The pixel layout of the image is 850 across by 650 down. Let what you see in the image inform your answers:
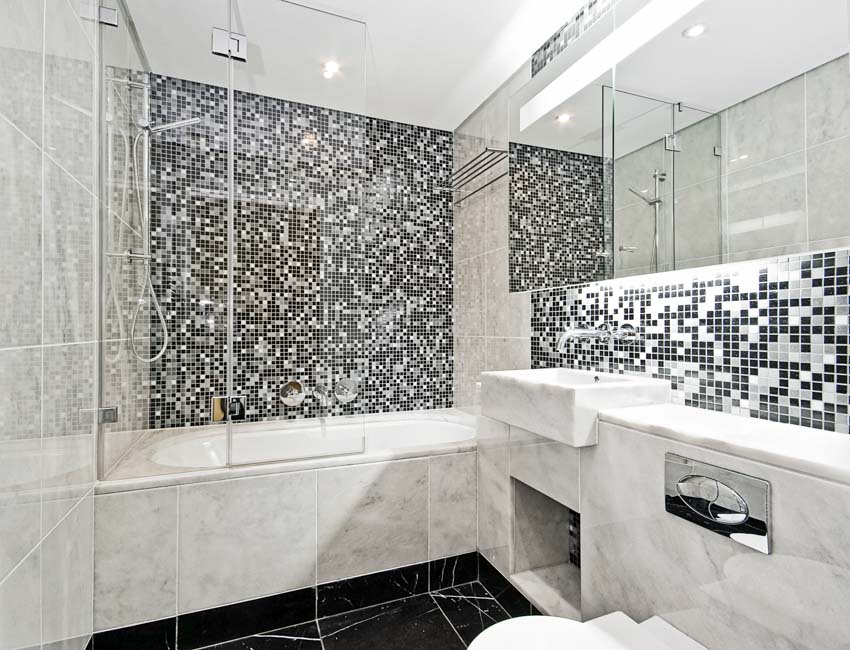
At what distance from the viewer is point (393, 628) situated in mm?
1934

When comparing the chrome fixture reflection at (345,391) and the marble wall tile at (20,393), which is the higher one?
the marble wall tile at (20,393)

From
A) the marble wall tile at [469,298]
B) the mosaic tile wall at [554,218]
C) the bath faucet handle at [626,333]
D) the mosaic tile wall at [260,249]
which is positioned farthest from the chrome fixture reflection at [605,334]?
the marble wall tile at [469,298]

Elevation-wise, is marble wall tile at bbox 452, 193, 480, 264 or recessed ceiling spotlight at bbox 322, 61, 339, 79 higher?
recessed ceiling spotlight at bbox 322, 61, 339, 79

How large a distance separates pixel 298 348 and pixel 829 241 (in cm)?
188

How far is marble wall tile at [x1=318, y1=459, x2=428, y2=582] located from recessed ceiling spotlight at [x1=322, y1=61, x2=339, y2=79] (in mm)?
1781

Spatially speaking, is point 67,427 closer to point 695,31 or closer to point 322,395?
point 322,395

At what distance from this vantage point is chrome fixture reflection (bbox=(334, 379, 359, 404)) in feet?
7.16

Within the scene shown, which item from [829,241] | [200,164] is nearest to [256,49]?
[200,164]

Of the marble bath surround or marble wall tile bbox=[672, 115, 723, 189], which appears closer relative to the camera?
marble wall tile bbox=[672, 115, 723, 189]

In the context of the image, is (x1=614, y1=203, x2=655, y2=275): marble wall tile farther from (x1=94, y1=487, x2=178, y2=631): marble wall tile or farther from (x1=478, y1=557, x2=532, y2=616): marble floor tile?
(x1=94, y1=487, x2=178, y2=631): marble wall tile

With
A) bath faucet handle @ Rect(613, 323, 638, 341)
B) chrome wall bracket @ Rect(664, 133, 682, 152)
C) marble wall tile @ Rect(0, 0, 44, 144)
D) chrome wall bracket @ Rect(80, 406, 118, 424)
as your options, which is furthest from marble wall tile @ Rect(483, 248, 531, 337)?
marble wall tile @ Rect(0, 0, 44, 144)

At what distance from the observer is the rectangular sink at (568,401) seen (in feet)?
4.80

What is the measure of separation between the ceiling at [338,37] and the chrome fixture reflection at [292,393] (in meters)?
1.29

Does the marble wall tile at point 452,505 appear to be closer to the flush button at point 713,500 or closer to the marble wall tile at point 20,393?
the flush button at point 713,500
